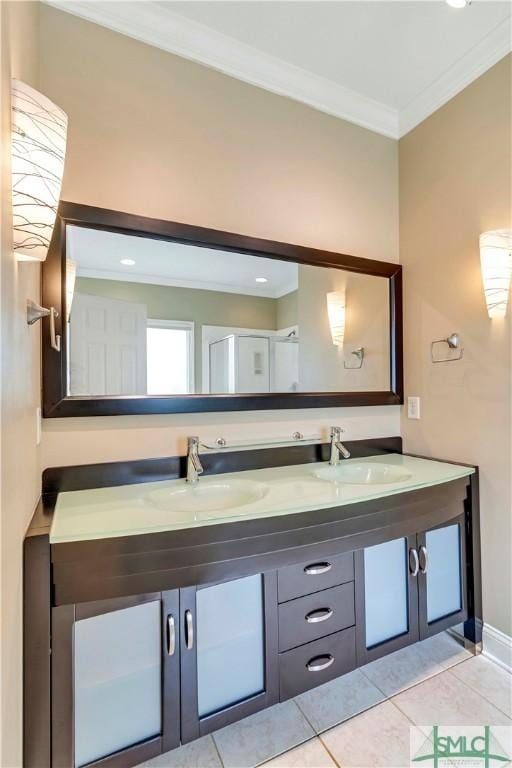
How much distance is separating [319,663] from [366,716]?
0.99 feet

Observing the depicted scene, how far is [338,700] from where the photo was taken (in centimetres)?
147

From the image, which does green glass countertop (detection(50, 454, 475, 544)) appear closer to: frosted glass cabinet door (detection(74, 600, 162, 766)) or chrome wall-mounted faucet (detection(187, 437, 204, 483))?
chrome wall-mounted faucet (detection(187, 437, 204, 483))

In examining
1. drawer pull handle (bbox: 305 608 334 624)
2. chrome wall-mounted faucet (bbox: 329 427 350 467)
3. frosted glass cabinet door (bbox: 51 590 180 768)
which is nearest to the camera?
frosted glass cabinet door (bbox: 51 590 180 768)

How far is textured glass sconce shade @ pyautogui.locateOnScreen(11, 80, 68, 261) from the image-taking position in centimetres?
83

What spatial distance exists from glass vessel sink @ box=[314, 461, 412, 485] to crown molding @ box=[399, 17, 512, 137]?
1851 millimetres

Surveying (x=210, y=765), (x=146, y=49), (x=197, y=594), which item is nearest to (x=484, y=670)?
(x=210, y=765)

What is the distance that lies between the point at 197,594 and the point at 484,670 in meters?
1.37

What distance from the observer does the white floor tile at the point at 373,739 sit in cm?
122

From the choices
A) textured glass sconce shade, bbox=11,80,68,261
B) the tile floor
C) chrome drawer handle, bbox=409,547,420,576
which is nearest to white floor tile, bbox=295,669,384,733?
the tile floor

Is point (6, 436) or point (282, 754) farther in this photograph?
point (282, 754)

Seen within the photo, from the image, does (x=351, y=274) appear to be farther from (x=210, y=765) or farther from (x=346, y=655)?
(x=210, y=765)

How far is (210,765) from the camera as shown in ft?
3.98

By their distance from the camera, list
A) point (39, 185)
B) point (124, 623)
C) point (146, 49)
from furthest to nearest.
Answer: point (146, 49), point (124, 623), point (39, 185)

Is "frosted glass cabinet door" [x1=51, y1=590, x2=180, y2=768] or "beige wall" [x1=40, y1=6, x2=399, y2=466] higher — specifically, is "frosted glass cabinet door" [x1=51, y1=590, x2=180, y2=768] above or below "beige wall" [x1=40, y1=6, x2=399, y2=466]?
below
